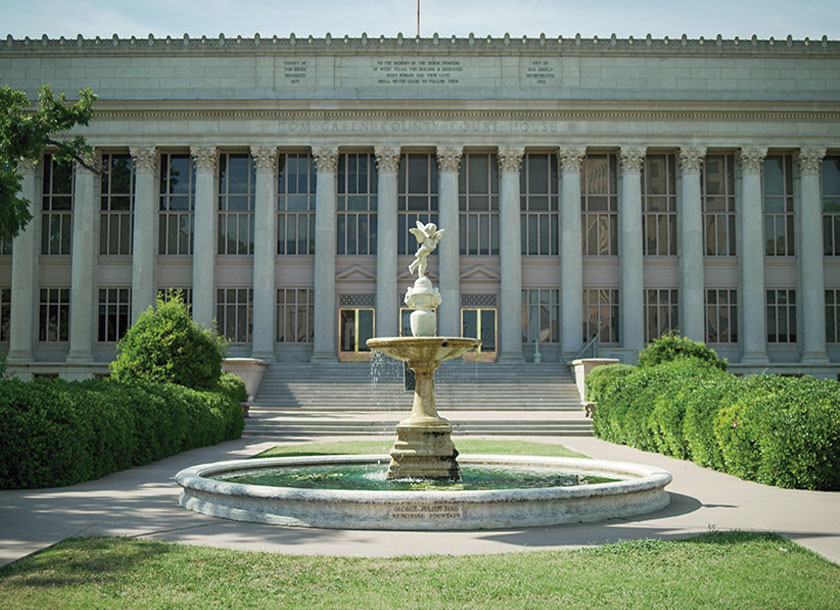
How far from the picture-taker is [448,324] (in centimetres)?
4262

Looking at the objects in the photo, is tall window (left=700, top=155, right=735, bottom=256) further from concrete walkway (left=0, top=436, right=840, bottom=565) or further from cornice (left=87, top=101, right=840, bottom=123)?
concrete walkway (left=0, top=436, right=840, bottom=565)

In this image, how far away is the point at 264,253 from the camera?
43188 mm

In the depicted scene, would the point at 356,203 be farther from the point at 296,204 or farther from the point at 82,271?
the point at 82,271

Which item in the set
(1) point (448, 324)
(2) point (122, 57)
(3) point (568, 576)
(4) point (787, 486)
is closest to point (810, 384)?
(4) point (787, 486)

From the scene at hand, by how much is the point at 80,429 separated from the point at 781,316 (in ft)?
126

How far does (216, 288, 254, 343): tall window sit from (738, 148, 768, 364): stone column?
83.0 ft

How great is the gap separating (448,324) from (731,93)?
62.6 ft

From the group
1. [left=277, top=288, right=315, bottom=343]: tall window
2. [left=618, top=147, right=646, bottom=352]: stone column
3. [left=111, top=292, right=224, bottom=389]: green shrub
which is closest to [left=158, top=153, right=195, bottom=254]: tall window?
[left=277, top=288, right=315, bottom=343]: tall window

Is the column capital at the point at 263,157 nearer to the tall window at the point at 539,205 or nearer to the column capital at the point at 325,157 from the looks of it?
the column capital at the point at 325,157

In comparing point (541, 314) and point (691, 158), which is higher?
point (691, 158)

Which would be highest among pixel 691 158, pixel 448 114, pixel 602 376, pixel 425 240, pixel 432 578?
pixel 448 114

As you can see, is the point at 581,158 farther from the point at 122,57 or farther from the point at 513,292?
the point at 122,57

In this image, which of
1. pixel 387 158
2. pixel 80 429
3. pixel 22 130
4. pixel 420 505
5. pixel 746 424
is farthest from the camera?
pixel 387 158

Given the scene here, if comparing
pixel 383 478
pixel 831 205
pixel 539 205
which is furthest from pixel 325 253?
pixel 383 478
